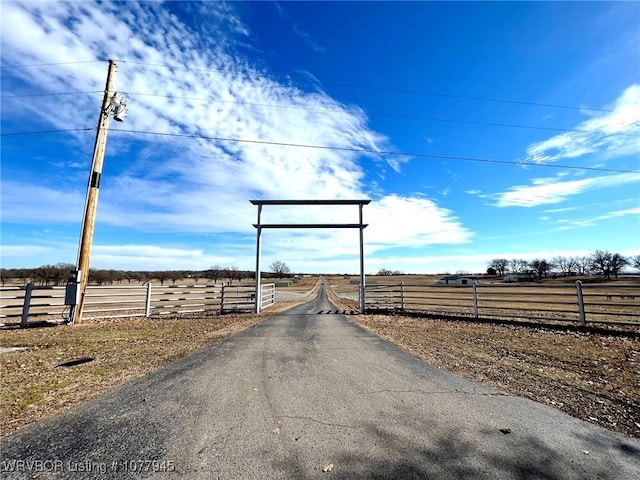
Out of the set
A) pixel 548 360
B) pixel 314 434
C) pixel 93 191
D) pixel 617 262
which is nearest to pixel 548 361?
pixel 548 360

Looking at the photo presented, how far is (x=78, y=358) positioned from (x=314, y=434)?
5.45 meters

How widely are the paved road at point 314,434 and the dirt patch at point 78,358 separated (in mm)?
488

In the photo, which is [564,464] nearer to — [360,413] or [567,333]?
[360,413]

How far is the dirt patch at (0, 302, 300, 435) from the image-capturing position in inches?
150

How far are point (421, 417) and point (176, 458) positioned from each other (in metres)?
2.53

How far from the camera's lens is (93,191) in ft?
34.9

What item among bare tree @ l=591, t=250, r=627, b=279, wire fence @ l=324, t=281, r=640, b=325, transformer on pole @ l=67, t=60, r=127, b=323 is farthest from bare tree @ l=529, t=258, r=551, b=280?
transformer on pole @ l=67, t=60, r=127, b=323

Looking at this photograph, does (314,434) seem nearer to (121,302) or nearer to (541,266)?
(121,302)

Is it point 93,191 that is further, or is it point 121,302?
point 121,302

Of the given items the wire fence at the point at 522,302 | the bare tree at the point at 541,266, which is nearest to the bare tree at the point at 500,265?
the bare tree at the point at 541,266

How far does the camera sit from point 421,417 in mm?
3420

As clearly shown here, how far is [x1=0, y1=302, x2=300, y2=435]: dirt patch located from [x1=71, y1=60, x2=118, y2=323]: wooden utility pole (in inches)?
57.1

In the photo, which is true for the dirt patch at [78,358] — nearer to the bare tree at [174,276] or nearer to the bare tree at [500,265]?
the bare tree at [174,276]

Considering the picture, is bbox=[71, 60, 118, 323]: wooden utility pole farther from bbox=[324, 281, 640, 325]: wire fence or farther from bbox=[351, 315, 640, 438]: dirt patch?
bbox=[324, 281, 640, 325]: wire fence
